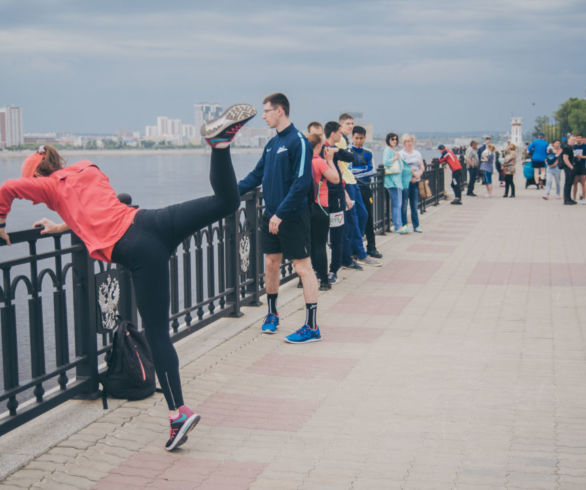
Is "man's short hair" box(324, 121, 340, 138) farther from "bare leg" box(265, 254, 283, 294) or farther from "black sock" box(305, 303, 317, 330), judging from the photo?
"black sock" box(305, 303, 317, 330)

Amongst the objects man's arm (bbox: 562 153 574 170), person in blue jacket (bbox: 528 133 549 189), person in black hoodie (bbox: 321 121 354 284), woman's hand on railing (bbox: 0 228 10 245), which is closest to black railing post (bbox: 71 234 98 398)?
woman's hand on railing (bbox: 0 228 10 245)

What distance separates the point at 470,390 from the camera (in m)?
5.32

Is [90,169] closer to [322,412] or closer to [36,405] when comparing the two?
[36,405]

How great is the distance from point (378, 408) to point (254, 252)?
351cm

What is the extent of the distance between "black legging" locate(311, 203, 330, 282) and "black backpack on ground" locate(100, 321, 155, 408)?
12.0ft

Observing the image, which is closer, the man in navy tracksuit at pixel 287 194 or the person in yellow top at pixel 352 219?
the man in navy tracksuit at pixel 287 194

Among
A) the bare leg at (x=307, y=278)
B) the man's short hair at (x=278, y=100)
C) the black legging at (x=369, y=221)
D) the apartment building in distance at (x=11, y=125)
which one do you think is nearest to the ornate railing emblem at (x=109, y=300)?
the bare leg at (x=307, y=278)

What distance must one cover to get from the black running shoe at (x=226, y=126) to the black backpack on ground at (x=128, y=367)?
1.82m

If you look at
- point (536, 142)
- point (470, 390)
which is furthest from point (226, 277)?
point (536, 142)

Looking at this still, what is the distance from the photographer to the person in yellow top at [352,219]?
1033 cm

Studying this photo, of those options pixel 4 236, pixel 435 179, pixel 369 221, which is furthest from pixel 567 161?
pixel 4 236

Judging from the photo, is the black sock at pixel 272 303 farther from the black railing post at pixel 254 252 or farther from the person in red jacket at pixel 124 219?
the person in red jacket at pixel 124 219

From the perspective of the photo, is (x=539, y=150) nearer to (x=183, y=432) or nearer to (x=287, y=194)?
(x=287, y=194)

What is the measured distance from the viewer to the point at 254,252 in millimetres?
8180
